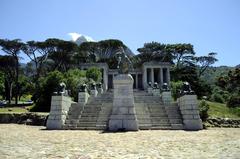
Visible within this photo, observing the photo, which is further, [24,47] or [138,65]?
[138,65]

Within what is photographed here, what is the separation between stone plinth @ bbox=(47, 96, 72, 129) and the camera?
1548 cm

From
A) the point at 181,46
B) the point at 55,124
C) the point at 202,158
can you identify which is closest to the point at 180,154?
the point at 202,158

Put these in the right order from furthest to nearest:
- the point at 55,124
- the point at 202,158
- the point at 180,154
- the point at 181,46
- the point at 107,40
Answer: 1. the point at 107,40
2. the point at 181,46
3. the point at 55,124
4. the point at 180,154
5. the point at 202,158

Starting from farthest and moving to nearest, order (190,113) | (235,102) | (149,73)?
(149,73) < (235,102) < (190,113)

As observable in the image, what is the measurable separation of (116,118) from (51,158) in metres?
8.35

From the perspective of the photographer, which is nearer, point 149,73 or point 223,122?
point 223,122

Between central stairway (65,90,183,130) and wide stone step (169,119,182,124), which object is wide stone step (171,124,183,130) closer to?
central stairway (65,90,183,130)

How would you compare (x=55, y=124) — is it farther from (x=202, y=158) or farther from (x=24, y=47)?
(x=24, y=47)

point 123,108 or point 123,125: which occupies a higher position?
point 123,108

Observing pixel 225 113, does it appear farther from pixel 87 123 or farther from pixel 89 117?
pixel 87 123

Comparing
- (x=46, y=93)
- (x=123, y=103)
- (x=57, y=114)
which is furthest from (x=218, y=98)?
(x=57, y=114)

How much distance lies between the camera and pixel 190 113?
15.2m

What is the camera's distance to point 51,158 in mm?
6227

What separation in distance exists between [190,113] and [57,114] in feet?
26.1
